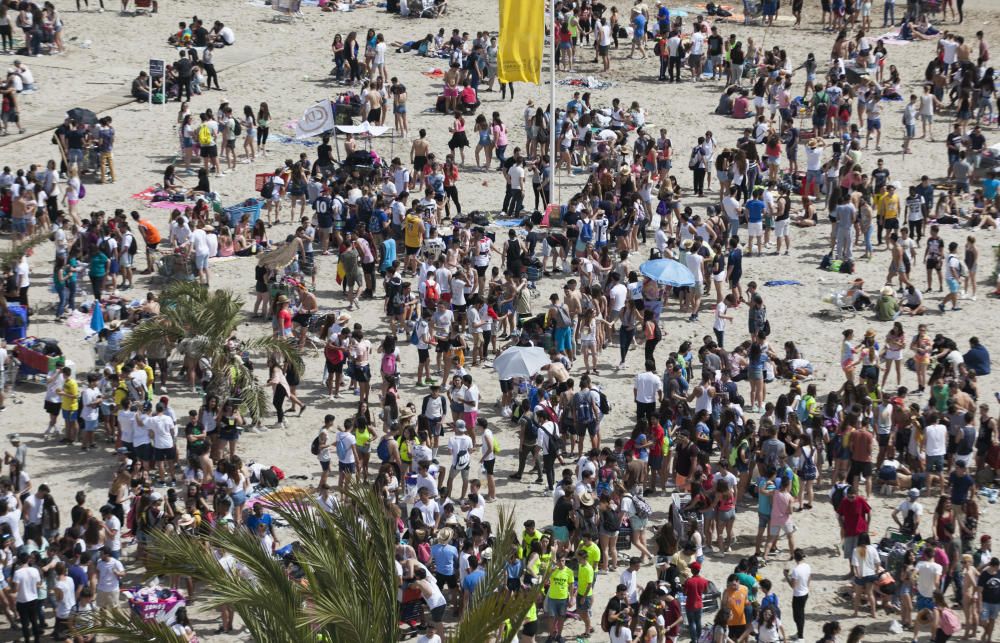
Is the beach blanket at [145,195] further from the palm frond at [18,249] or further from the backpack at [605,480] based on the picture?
the backpack at [605,480]

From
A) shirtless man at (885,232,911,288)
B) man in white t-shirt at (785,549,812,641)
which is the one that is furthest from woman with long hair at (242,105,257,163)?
man in white t-shirt at (785,549,812,641)

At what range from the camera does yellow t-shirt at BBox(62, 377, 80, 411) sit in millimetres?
24828

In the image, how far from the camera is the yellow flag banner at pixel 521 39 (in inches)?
1310

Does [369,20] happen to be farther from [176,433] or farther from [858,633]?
[858,633]

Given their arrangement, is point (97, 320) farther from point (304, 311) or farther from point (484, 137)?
point (484, 137)

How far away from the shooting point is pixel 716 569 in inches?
864

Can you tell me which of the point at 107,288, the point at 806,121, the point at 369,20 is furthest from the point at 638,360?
the point at 369,20

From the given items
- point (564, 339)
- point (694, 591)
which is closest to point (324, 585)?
point (694, 591)

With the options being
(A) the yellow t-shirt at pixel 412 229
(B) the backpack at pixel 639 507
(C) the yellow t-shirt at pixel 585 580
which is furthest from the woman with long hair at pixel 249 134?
(C) the yellow t-shirt at pixel 585 580

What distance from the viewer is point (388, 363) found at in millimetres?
25766

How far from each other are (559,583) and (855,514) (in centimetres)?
448

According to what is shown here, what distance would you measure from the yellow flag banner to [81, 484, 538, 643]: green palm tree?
66.3 ft

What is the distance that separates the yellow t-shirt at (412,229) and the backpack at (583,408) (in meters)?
7.55

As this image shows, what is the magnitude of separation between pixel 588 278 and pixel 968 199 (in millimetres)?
11101
